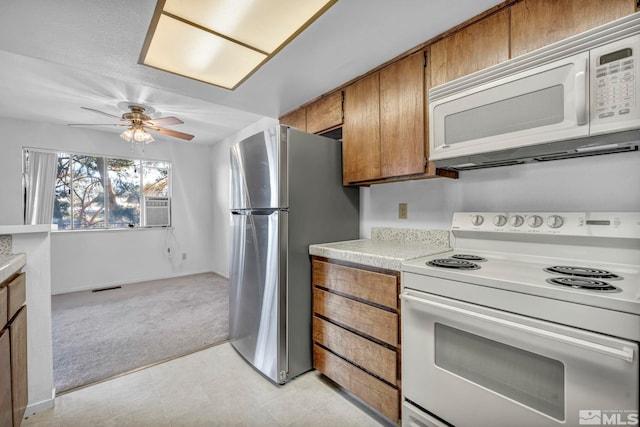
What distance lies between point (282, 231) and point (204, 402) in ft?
3.89

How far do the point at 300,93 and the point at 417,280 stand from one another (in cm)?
180

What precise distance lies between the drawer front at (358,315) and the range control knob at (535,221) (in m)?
0.84

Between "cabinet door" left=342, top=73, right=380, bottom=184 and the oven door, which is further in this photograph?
"cabinet door" left=342, top=73, right=380, bottom=184

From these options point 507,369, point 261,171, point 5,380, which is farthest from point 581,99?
point 5,380

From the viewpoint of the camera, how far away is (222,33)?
64.7 inches

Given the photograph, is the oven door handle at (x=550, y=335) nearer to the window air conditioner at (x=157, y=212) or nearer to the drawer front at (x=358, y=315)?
the drawer front at (x=358, y=315)

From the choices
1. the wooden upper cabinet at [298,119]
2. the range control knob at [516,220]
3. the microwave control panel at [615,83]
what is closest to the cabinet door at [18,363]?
the wooden upper cabinet at [298,119]

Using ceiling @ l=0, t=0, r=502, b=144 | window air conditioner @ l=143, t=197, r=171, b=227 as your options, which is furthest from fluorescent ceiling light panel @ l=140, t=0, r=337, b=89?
window air conditioner @ l=143, t=197, r=171, b=227

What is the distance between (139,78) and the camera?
7.06ft

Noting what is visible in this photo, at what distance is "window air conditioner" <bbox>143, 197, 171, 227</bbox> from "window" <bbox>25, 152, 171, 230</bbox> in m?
0.01

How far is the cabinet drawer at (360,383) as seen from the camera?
59.6 inches

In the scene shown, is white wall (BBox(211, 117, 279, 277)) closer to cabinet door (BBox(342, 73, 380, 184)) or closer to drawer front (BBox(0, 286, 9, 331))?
cabinet door (BBox(342, 73, 380, 184))

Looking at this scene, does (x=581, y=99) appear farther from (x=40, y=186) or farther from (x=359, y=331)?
(x=40, y=186)

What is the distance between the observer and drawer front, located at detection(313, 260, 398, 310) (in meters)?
1.50
